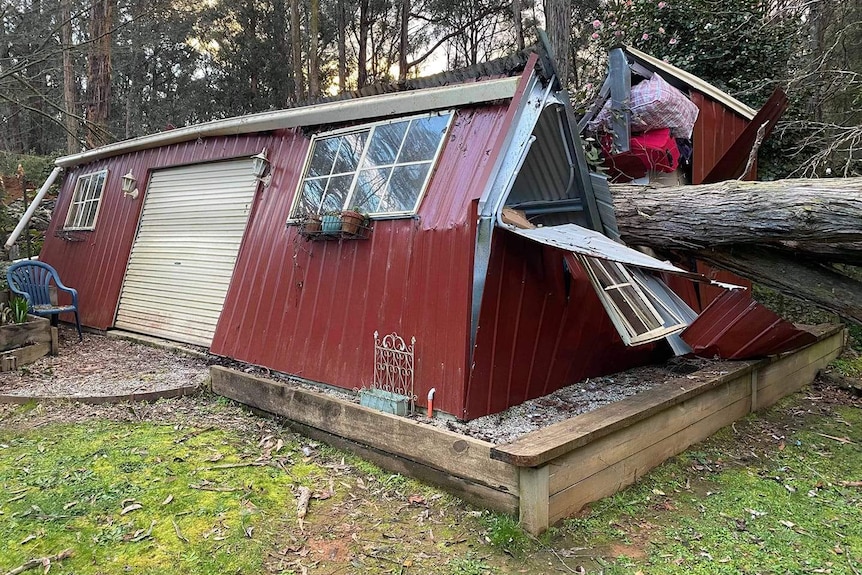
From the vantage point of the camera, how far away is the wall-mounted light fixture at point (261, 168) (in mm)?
5688

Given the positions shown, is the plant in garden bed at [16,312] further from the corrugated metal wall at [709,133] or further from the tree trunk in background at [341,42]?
the tree trunk in background at [341,42]

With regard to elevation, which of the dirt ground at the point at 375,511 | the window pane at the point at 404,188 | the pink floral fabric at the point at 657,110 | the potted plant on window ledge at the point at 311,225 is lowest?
the dirt ground at the point at 375,511

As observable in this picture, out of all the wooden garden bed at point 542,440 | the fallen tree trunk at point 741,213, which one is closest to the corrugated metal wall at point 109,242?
the wooden garden bed at point 542,440

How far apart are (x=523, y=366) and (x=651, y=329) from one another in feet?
3.27

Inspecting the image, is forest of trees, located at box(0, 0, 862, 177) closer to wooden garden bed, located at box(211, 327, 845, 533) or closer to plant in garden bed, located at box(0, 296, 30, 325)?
plant in garden bed, located at box(0, 296, 30, 325)

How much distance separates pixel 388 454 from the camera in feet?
11.9

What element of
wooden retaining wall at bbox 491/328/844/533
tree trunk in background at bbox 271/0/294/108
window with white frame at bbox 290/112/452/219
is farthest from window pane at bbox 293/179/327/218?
tree trunk in background at bbox 271/0/294/108

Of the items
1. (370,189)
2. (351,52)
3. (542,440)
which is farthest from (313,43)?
(542,440)

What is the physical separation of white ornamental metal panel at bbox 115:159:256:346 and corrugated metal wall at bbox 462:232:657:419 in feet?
11.3

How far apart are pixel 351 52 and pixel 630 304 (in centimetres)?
1617

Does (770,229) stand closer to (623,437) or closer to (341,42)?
(623,437)

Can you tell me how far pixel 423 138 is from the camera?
4.35 m

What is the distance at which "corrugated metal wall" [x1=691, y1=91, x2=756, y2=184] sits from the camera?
6.35 metres

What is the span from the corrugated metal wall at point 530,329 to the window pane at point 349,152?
5.73ft
